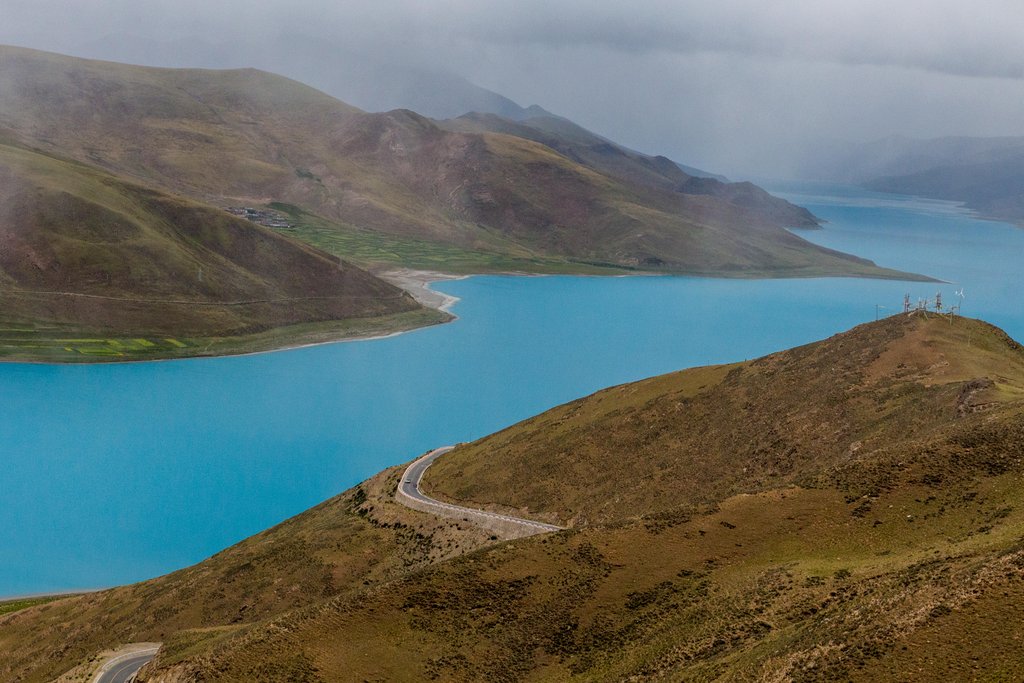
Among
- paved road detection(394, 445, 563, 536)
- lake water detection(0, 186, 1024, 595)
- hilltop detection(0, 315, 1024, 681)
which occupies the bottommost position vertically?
lake water detection(0, 186, 1024, 595)

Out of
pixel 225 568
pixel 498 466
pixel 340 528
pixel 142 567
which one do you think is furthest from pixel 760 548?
pixel 142 567

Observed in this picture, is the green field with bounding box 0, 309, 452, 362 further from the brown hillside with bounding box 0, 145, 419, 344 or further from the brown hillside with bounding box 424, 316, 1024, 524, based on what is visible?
the brown hillside with bounding box 424, 316, 1024, 524

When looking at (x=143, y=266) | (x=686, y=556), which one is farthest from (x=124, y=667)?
(x=143, y=266)

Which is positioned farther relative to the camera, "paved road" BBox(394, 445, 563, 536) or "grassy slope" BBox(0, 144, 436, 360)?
"grassy slope" BBox(0, 144, 436, 360)

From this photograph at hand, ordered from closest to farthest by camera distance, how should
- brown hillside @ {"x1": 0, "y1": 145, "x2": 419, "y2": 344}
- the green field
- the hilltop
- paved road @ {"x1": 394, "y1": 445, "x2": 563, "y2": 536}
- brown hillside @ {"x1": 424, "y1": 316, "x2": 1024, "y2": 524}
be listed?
the hilltop
brown hillside @ {"x1": 424, "y1": 316, "x2": 1024, "y2": 524}
paved road @ {"x1": 394, "y1": 445, "x2": 563, "y2": 536}
the green field
brown hillside @ {"x1": 0, "y1": 145, "x2": 419, "y2": 344}

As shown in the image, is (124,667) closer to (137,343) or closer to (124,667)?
(124,667)

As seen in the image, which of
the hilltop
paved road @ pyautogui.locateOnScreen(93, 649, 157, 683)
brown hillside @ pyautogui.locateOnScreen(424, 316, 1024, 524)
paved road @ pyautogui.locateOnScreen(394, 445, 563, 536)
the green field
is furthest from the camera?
the green field

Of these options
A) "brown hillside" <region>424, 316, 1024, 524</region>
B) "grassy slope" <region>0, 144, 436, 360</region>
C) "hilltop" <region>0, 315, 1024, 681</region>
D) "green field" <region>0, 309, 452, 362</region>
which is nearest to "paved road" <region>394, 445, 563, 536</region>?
"hilltop" <region>0, 315, 1024, 681</region>

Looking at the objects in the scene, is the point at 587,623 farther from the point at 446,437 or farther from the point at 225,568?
the point at 446,437
